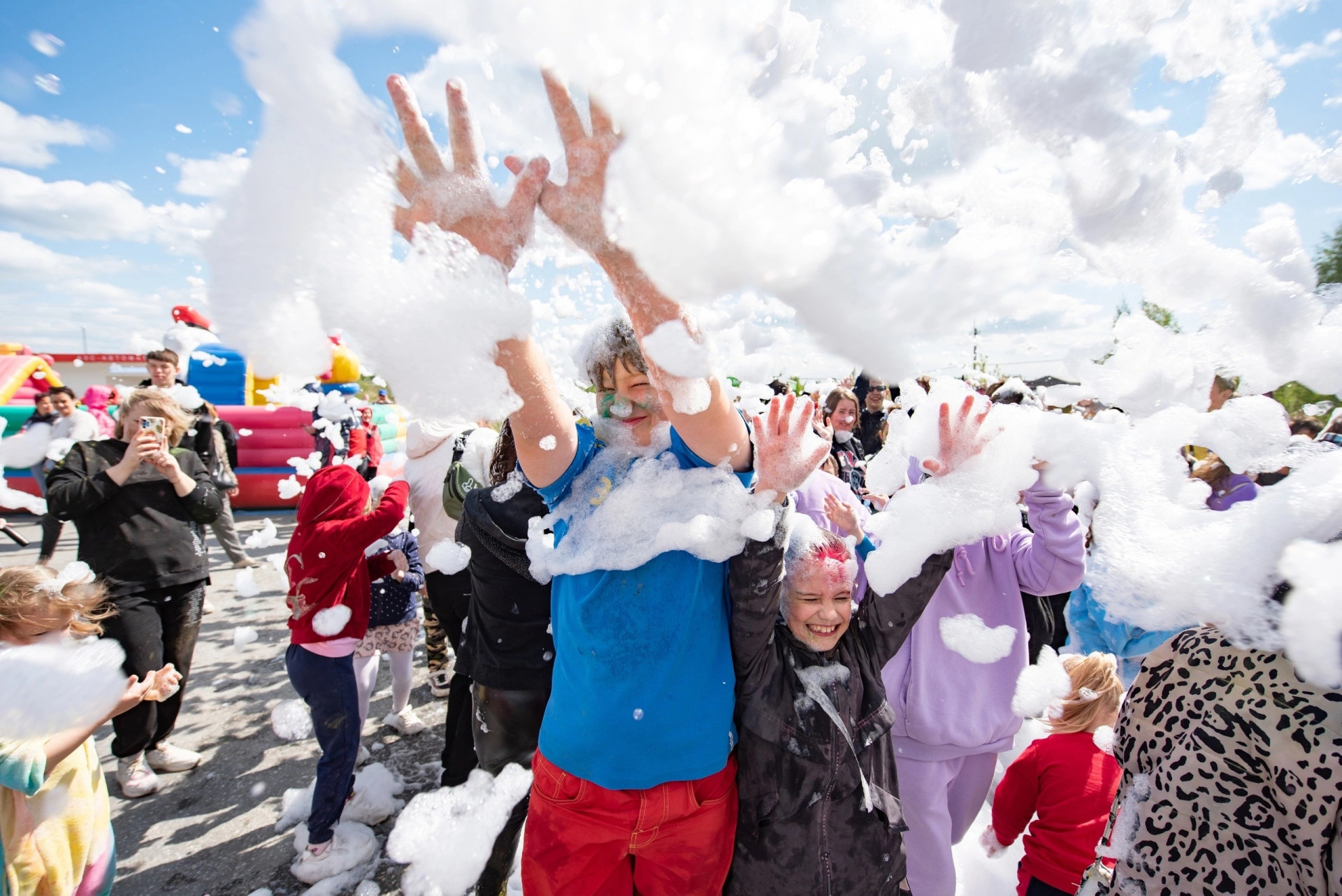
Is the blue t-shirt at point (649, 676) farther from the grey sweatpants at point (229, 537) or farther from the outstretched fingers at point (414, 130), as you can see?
the grey sweatpants at point (229, 537)

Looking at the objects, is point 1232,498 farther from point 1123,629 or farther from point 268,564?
point 268,564

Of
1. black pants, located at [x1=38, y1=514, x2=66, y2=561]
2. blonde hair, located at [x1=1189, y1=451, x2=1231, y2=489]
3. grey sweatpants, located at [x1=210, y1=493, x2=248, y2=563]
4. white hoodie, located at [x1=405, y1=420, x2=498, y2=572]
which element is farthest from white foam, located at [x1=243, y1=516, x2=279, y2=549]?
blonde hair, located at [x1=1189, y1=451, x2=1231, y2=489]

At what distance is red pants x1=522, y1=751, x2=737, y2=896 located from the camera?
134 cm

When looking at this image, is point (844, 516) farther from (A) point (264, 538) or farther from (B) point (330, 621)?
(A) point (264, 538)

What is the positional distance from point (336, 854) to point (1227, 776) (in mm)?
2746

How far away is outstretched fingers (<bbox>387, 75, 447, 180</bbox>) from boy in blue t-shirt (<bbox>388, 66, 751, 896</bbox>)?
0.36 meters

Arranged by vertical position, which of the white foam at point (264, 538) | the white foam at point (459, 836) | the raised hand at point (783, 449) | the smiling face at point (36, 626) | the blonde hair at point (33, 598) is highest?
the raised hand at point (783, 449)

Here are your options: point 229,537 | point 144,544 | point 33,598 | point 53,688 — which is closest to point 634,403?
point 53,688

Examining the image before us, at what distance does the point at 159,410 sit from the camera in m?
2.91

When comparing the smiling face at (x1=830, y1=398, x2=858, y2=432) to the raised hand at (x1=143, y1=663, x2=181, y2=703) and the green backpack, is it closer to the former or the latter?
the green backpack

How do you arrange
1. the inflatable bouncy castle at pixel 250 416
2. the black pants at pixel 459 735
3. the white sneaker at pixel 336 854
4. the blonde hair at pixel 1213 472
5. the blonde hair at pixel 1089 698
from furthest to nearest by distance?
the inflatable bouncy castle at pixel 250 416 < the black pants at pixel 459 735 < the white sneaker at pixel 336 854 < the blonde hair at pixel 1213 472 < the blonde hair at pixel 1089 698

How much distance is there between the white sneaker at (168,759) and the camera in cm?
296

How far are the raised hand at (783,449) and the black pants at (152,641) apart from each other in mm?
2926

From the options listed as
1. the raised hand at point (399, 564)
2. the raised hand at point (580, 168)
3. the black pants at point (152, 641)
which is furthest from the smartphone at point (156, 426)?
the raised hand at point (580, 168)
